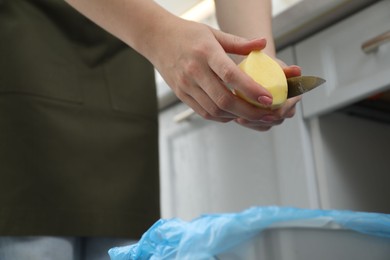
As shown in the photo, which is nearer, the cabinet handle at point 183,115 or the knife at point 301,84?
the knife at point 301,84

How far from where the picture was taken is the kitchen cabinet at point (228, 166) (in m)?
1.08

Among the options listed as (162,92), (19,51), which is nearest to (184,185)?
(162,92)

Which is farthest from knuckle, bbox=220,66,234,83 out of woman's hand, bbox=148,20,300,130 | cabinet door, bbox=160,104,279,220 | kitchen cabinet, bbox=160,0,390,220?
cabinet door, bbox=160,104,279,220

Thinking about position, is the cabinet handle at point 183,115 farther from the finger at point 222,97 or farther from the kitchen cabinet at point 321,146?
the finger at point 222,97

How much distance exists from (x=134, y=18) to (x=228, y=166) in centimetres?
64

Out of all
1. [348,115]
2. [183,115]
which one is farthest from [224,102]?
[183,115]

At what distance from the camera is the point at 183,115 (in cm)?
132

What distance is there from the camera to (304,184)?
1048 mm

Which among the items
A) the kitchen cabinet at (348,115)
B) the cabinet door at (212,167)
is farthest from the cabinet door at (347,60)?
the cabinet door at (212,167)

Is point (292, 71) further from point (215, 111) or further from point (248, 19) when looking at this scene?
point (248, 19)

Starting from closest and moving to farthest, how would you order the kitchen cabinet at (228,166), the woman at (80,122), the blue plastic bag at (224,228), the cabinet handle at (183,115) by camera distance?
the blue plastic bag at (224,228), the woman at (80,122), the kitchen cabinet at (228,166), the cabinet handle at (183,115)

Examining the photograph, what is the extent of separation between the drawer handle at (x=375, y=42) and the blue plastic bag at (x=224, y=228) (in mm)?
432

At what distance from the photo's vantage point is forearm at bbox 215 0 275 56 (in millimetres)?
829

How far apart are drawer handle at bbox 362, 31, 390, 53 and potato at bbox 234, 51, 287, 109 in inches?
16.2
